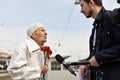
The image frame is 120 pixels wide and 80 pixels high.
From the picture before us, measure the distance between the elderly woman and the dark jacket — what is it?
1151mm

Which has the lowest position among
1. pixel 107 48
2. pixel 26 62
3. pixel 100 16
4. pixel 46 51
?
pixel 26 62

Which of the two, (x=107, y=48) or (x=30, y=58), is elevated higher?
(x=107, y=48)

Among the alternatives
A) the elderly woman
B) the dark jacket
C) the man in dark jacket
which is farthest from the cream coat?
the dark jacket

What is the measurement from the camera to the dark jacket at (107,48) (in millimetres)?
4012

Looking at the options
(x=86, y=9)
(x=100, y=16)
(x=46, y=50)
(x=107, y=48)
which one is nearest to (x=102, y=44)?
(x=107, y=48)

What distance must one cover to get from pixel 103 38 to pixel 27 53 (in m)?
1.43

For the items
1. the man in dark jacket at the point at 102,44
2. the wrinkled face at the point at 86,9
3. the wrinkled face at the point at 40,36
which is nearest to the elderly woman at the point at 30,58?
the wrinkled face at the point at 40,36

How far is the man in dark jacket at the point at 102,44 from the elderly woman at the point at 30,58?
0.98 metres

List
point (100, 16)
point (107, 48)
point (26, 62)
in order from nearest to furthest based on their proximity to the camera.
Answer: point (107, 48), point (100, 16), point (26, 62)

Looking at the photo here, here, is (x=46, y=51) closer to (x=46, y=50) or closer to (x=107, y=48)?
(x=46, y=50)

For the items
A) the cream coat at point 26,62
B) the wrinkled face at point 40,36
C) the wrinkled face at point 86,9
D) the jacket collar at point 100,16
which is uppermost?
the wrinkled face at point 86,9

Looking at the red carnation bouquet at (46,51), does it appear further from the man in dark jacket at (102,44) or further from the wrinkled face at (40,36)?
the man in dark jacket at (102,44)

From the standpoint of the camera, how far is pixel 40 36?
17.7 ft

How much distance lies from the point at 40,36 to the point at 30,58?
0.33 meters
